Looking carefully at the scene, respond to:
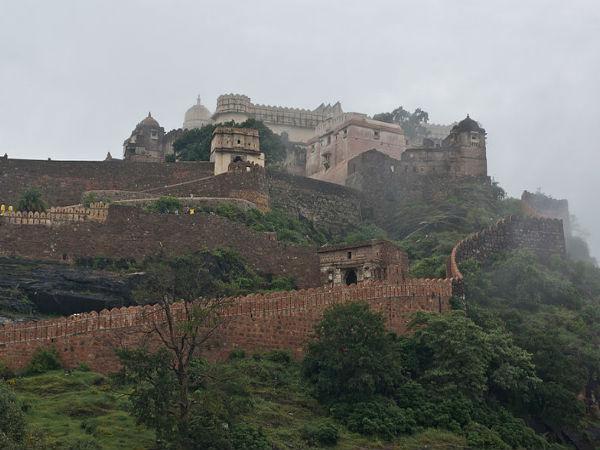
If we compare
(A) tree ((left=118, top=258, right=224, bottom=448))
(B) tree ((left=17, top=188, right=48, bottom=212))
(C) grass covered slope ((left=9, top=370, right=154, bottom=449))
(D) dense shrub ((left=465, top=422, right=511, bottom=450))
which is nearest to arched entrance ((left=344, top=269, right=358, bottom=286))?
(D) dense shrub ((left=465, top=422, right=511, bottom=450))

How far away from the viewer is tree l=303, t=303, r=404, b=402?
106ft

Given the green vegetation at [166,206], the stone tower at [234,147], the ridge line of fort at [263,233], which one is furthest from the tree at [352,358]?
the stone tower at [234,147]

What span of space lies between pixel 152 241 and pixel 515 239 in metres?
17.2

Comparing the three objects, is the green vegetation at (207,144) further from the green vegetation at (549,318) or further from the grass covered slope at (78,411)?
the grass covered slope at (78,411)

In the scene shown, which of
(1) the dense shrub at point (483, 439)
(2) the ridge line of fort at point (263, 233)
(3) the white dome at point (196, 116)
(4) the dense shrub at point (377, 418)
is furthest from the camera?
(3) the white dome at point (196, 116)

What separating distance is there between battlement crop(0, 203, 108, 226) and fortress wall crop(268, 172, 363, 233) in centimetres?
1257

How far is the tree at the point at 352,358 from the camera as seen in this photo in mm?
32250

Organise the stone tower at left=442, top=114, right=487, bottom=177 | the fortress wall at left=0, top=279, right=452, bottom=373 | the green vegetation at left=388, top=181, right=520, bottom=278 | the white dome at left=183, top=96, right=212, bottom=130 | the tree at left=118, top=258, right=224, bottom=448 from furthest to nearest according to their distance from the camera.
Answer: the white dome at left=183, top=96, right=212, bottom=130
the stone tower at left=442, top=114, right=487, bottom=177
the green vegetation at left=388, top=181, right=520, bottom=278
the fortress wall at left=0, top=279, right=452, bottom=373
the tree at left=118, top=258, right=224, bottom=448

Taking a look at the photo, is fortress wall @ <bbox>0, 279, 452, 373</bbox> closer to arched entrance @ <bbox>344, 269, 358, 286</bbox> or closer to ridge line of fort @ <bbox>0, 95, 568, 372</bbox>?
ridge line of fort @ <bbox>0, 95, 568, 372</bbox>

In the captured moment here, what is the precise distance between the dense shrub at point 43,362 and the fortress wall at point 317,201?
23934 millimetres

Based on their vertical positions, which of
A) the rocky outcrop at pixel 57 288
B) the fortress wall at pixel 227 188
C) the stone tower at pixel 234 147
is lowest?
the rocky outcrop at pixel 57 288

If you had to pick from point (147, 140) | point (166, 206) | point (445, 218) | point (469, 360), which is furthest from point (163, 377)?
point (147, 140)

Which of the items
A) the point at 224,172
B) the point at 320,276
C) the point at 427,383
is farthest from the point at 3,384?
the point at 224,172

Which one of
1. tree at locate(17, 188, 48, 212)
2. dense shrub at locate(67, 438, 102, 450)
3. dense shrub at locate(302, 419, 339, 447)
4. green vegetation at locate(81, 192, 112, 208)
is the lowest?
dense shrub at locate(302, 419, 339, 447)
